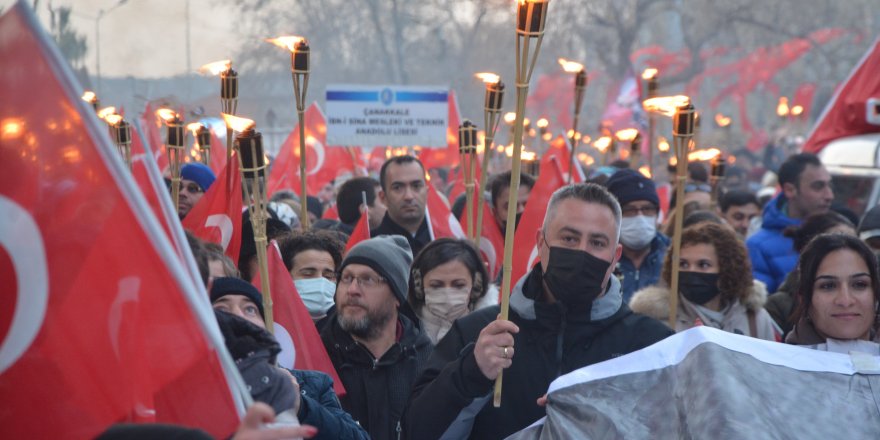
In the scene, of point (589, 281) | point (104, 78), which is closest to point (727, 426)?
point (589, 281)

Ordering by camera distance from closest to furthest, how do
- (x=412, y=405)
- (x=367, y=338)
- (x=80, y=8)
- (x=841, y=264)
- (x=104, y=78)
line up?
(x=412, y=405) → (x=841, y=264) → (x=367, y=338) → (x=80, y=8) → (x=104, y=78)

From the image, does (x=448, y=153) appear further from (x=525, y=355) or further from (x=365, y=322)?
(x=525, y=355)

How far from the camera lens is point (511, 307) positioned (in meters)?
3.81

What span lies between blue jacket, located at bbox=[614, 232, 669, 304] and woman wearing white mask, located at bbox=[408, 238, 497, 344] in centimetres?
145

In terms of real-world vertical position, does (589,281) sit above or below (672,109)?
below

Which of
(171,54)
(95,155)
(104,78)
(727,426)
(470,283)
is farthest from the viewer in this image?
(171,54)

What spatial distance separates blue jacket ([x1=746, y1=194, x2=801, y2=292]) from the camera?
277 inches

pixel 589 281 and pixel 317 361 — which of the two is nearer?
pixel 589 281

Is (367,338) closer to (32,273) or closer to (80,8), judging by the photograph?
(32,273)

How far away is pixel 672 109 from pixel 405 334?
136 centimetres

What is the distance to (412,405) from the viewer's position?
3707mm

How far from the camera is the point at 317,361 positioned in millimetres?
4582

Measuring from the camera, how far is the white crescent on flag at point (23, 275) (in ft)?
8.20

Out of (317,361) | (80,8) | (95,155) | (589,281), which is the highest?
(80,8)
